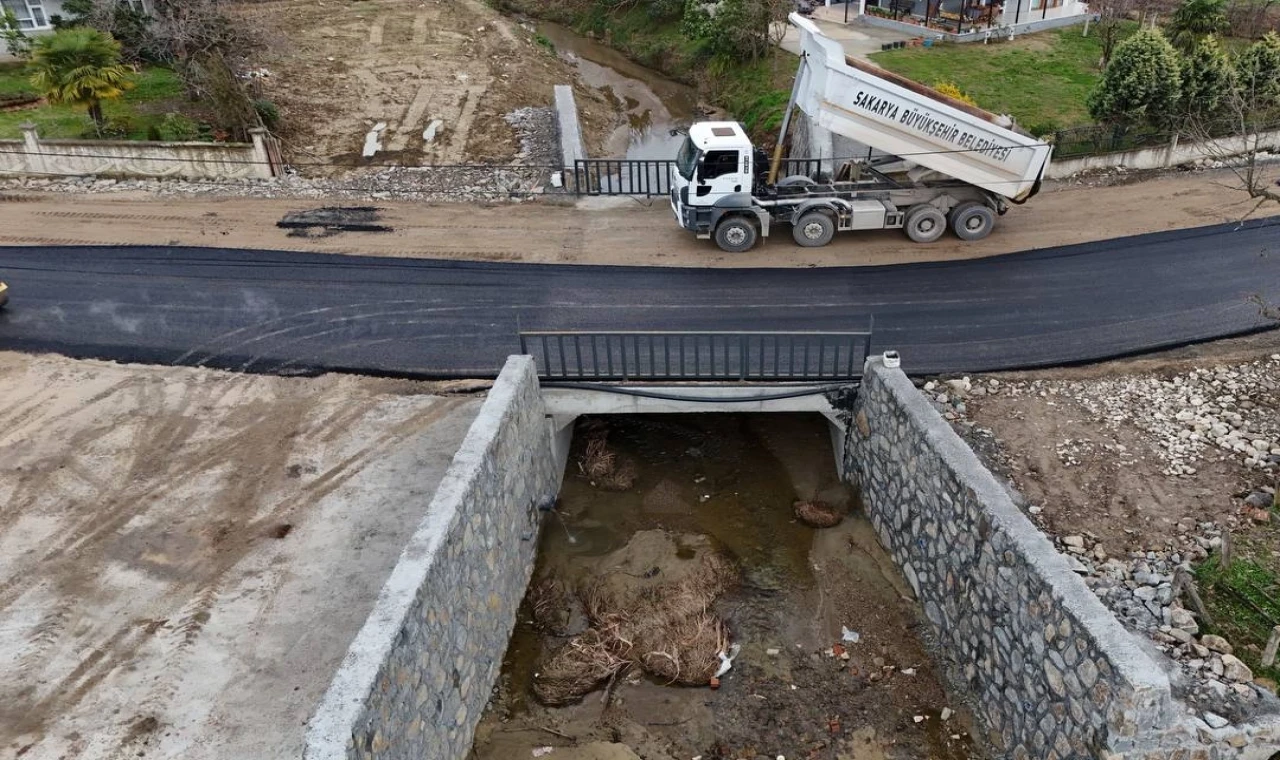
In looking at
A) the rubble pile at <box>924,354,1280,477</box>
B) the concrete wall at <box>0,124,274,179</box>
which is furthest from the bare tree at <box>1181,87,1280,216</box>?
the concrete wall at <box>0,124,274,179</box>

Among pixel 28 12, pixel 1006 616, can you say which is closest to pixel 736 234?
pixel 1006 616

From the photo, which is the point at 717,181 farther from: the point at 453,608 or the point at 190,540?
the point at 190,540

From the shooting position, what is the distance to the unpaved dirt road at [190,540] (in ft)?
29.3

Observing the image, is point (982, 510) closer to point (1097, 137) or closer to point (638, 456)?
point (638, 456)

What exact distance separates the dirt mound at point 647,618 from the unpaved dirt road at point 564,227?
684cm

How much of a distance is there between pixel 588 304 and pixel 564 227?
426 centimetres

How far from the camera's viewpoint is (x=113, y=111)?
2561cm

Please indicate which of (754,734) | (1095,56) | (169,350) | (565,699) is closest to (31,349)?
(169,350)

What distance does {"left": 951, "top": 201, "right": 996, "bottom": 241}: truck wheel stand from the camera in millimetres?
17312

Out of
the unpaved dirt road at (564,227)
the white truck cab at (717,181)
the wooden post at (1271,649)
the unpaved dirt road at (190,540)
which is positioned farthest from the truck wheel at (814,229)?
the wooden post at (1271,649)

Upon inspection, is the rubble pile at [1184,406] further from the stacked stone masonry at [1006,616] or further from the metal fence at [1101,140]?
the metal fence at [1101,140]

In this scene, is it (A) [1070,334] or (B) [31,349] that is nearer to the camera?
(A) [1070,334]

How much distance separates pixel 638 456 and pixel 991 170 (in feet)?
30.2

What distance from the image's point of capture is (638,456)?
1413cm
